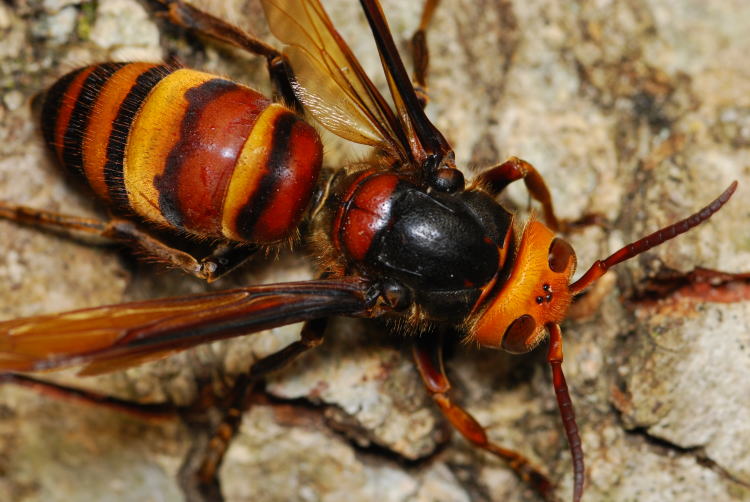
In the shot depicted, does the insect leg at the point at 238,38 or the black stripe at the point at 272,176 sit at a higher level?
the insect leg at the point at 238,38

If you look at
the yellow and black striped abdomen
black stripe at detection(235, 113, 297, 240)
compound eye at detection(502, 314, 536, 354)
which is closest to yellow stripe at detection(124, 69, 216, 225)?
the yellow and black striped abdomen

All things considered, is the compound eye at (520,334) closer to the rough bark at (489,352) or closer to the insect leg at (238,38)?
the rough bark at (489,352)

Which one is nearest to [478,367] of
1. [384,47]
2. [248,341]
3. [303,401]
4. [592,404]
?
[592,404]

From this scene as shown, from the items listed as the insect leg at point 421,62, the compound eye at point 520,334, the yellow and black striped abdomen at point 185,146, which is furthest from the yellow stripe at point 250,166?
the compound eye at point 520,334

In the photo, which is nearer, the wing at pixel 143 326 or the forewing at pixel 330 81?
the wing at pixel 143 326

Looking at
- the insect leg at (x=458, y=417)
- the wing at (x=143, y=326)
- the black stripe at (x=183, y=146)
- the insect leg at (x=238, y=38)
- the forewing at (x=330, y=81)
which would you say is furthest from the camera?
the insect leg at (x=238, y=38)

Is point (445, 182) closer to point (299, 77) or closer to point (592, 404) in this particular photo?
point (299, 77)

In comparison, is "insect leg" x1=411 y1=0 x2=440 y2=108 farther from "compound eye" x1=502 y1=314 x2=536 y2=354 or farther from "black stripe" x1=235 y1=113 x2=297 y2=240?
"compound eye" x1=502 y1=314 x2=536 y2=354
